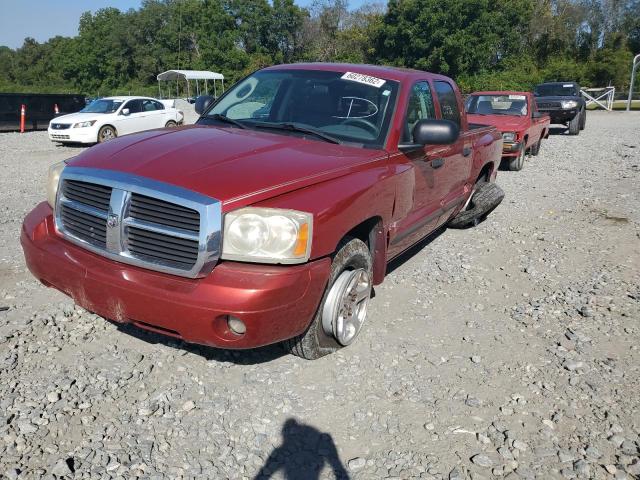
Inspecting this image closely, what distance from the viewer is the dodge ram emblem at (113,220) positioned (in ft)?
9.49

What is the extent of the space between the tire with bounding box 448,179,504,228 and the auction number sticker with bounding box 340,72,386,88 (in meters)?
2.59

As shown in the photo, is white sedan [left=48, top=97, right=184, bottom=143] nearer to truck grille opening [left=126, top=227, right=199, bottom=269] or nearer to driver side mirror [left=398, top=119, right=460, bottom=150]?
driver side mirror [left=398, top=119, right=460, bottom=150]

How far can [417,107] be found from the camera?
14.4ft

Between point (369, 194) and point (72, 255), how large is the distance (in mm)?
1736

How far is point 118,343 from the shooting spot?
3611 millimetres

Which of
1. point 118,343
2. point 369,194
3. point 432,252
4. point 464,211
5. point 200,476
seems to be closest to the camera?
point 200,476

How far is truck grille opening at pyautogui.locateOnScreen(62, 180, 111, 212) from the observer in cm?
299

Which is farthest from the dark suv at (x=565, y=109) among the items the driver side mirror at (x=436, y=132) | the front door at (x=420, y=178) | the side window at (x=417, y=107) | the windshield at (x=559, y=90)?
the driver side mirror at (x=436, y=132)

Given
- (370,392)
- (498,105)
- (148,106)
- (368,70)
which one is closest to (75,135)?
(148,106)

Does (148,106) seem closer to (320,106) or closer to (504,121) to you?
(504,121)

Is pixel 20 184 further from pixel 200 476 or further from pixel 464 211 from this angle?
pixel 200 476

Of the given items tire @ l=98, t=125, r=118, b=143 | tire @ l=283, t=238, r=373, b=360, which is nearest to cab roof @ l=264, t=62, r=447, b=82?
tire @ l=283, t=238, r=373, b=360

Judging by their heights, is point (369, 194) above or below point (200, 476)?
above

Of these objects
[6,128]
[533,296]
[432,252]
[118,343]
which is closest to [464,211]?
[432,252]
